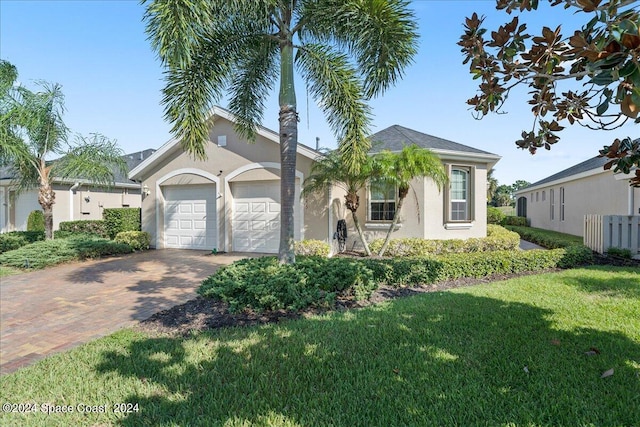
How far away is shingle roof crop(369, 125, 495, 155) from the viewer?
12.1 metres

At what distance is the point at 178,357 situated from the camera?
3910 millimetres

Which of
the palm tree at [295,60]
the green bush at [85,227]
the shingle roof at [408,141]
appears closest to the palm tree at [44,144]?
the green bush at [85,227]

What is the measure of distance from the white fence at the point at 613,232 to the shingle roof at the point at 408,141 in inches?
167

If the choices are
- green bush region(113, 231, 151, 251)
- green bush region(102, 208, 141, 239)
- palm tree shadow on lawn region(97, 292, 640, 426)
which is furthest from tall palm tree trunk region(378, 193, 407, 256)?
green bush region(102, 208, 141, 239)

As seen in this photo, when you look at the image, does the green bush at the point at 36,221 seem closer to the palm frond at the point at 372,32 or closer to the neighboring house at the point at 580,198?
the palm frond at the point at 372,32

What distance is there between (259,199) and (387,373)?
32.9ft

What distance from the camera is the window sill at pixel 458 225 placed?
483 inches

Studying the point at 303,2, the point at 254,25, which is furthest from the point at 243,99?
the point at 303,2

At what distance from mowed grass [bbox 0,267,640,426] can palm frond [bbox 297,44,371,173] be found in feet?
12.6

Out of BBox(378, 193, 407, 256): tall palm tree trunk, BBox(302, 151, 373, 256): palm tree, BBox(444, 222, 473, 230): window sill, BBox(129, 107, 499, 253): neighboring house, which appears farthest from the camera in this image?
BBox(444, 222, 473, 230): window sill

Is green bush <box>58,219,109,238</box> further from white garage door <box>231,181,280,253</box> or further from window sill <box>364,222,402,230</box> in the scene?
window sill <box>364,222,402,230</box>

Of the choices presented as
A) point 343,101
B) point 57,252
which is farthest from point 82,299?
point 343,101

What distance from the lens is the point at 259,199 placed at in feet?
41.7

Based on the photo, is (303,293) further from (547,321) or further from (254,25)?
(254,25)
